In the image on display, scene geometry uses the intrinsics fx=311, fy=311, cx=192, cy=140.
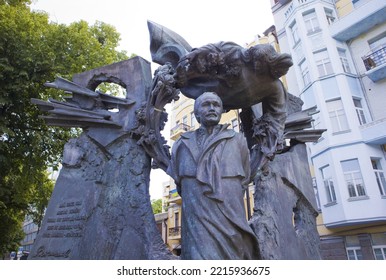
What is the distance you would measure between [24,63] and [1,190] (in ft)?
12.1

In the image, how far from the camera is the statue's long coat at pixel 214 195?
273 cm

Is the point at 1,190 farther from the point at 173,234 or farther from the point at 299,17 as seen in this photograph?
the point at 299,17

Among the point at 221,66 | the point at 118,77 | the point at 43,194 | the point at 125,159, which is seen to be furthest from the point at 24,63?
the point at 221,66

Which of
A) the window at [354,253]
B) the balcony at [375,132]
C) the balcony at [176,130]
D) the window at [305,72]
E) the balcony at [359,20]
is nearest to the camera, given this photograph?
the window at [354,253]

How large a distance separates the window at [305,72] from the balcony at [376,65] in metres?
2.51

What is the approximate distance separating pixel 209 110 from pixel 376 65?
13.7m

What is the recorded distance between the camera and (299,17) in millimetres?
16312

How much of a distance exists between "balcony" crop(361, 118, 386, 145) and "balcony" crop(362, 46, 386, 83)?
2.34 meters

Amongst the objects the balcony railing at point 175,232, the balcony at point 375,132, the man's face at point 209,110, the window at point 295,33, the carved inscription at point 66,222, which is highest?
the window at point 295,33

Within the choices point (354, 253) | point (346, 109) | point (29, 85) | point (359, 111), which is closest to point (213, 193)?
point (29, 85)

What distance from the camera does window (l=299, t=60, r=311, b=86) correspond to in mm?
15375

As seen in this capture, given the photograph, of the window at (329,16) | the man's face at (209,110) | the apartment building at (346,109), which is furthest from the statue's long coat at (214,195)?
the window at (329,16)

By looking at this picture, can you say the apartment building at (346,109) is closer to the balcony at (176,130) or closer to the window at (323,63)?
A: the window at (323,63)

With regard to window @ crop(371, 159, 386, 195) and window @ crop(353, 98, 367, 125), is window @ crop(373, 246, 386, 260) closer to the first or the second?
window @ crop(371, 159, 386, 195)
